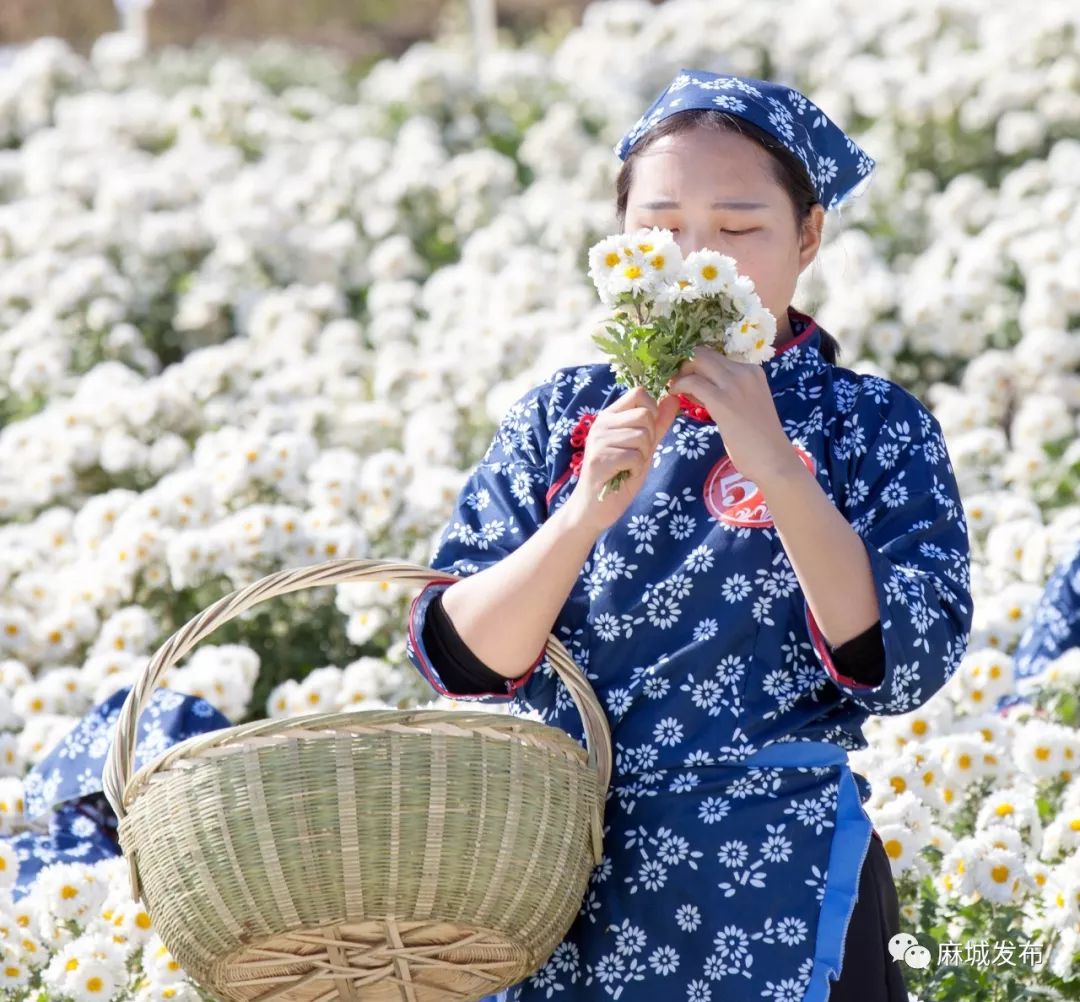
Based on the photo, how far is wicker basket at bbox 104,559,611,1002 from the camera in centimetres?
178

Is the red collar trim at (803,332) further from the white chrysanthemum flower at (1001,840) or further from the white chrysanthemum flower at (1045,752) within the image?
the white chrysanthemum flower at (1045,752)

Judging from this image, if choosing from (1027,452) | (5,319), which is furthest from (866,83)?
(5,319)

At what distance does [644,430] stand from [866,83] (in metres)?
5.79

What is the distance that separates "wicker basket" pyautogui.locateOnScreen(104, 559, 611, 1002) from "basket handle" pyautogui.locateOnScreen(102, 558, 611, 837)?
41 millimetres

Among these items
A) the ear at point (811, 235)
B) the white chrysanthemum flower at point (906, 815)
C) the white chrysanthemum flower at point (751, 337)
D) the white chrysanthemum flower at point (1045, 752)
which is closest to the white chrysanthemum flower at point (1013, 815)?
the white chrysanthemum flower at point (1045, 752)

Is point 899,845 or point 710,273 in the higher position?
point 710,273

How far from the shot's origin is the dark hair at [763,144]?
81.5 inches

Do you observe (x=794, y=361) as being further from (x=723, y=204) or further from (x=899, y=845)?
(x=899, y=845)

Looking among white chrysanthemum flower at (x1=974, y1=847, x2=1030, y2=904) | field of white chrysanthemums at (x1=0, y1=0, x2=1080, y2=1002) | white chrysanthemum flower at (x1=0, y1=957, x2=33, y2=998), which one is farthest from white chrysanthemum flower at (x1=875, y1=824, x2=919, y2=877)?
white chrysanthemum flower at (x1=0, y1=957, x2=33, y2=998)

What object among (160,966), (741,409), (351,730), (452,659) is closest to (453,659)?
(452,659)

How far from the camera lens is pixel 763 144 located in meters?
2.07

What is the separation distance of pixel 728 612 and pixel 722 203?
445 mm

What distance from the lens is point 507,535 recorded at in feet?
6.84

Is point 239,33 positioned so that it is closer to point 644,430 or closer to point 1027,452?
point 1027,452
